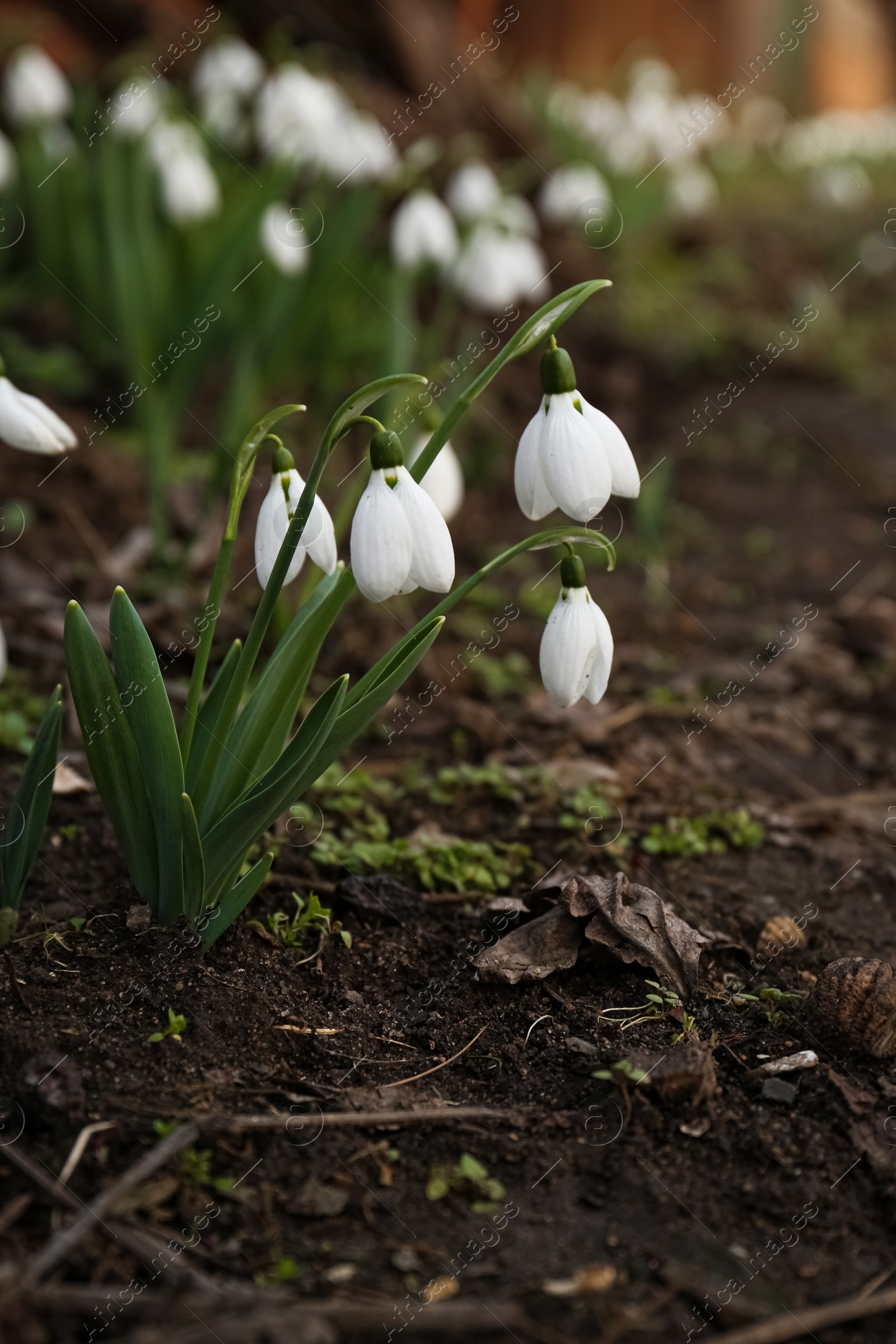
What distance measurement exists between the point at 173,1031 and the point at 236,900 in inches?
7.5

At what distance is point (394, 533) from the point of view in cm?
142

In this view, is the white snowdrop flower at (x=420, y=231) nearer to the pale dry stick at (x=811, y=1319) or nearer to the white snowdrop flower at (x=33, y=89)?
the white snowdrop flower at (x=33, y=89)

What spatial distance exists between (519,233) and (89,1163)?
3.42 m

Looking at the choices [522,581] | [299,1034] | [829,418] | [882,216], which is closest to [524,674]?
[522,581]

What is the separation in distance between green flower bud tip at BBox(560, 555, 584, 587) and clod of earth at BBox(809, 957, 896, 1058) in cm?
68

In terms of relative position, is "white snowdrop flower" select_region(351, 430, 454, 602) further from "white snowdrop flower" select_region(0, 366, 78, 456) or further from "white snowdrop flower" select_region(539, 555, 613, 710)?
"white snowdrop flower" select_region(0, 366, 78, 456)

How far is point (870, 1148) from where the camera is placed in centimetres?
152

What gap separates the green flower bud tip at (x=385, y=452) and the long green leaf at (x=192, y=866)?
1.56 ft

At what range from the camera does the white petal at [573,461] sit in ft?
4.77

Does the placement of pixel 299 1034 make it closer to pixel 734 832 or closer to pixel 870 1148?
pixel 870 1148

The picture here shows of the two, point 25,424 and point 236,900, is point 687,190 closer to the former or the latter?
point 25,424

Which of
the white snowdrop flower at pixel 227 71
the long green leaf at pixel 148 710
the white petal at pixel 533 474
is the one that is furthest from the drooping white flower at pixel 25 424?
the white snowdrop flower at pixel 227 71

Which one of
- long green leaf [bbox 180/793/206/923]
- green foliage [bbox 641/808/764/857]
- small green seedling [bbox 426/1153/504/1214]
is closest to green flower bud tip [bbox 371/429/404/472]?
long green leaf [bbox 180/793/206/923]

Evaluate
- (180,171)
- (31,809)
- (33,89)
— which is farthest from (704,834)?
(33,89)
